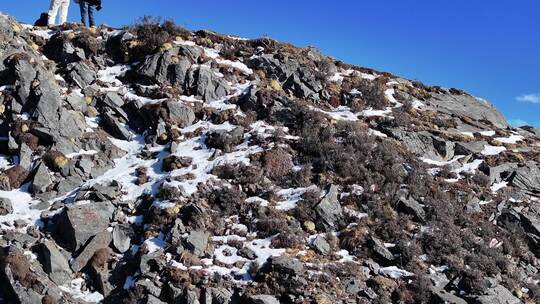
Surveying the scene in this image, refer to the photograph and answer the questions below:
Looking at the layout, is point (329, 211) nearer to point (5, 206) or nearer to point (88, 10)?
point (5, 206)

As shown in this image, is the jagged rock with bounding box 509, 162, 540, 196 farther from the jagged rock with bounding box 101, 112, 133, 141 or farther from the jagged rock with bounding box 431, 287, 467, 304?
the jagged rock with bounding box 101, 112, 133, 141

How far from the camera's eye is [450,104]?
27.8 meters

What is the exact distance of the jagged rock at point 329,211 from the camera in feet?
55.5

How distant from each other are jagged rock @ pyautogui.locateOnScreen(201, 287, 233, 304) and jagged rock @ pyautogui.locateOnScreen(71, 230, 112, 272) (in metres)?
4.02

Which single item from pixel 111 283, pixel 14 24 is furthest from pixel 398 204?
pixel 14 24

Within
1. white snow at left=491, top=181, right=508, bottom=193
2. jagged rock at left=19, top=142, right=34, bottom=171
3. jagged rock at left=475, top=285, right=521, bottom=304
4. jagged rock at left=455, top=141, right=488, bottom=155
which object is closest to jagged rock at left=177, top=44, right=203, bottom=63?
jagged rock at left=19, top=142, right=34, bottom=171

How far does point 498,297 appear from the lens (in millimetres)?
14570

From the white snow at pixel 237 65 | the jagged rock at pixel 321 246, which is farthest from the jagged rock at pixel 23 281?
the white snow at pixel 237 65

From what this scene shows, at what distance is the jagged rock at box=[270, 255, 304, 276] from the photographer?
14.3m

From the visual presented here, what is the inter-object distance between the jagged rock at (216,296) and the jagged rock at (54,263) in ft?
13.9

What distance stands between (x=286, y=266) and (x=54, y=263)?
22.4 ft

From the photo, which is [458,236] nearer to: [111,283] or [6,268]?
[111,283]

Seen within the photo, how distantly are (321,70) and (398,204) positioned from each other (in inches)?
407

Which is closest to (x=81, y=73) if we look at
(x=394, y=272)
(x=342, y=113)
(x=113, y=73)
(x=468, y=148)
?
(x=113, y=73)
